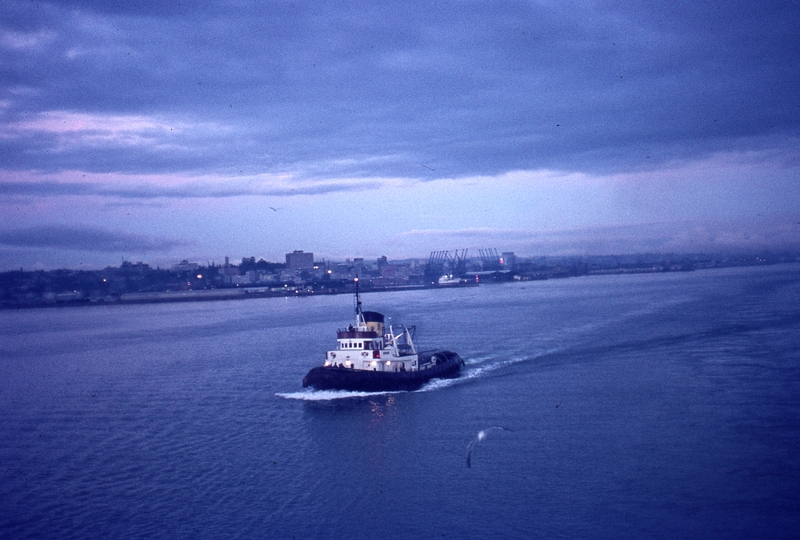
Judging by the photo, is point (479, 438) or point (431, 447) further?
point (479, 438)

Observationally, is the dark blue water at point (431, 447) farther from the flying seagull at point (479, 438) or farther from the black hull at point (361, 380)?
the black hull at point (361, 380)

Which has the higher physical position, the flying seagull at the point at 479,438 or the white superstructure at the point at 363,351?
the white superstructure at the point at 363,351

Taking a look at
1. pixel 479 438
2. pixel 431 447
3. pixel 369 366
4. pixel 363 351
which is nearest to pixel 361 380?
pixel 369 366

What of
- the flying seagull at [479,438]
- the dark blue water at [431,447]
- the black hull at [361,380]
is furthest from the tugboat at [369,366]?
the flying seagull at [479,438]

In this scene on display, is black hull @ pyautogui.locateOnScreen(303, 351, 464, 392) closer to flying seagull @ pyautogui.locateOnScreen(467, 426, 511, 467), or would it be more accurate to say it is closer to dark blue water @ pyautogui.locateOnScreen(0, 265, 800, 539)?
dark blue water @ pyautogui.locateOnScreen(0, 265, 800, 539)

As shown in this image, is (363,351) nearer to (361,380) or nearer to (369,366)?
(369,366)

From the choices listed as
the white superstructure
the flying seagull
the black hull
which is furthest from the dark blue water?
the white superstructure
